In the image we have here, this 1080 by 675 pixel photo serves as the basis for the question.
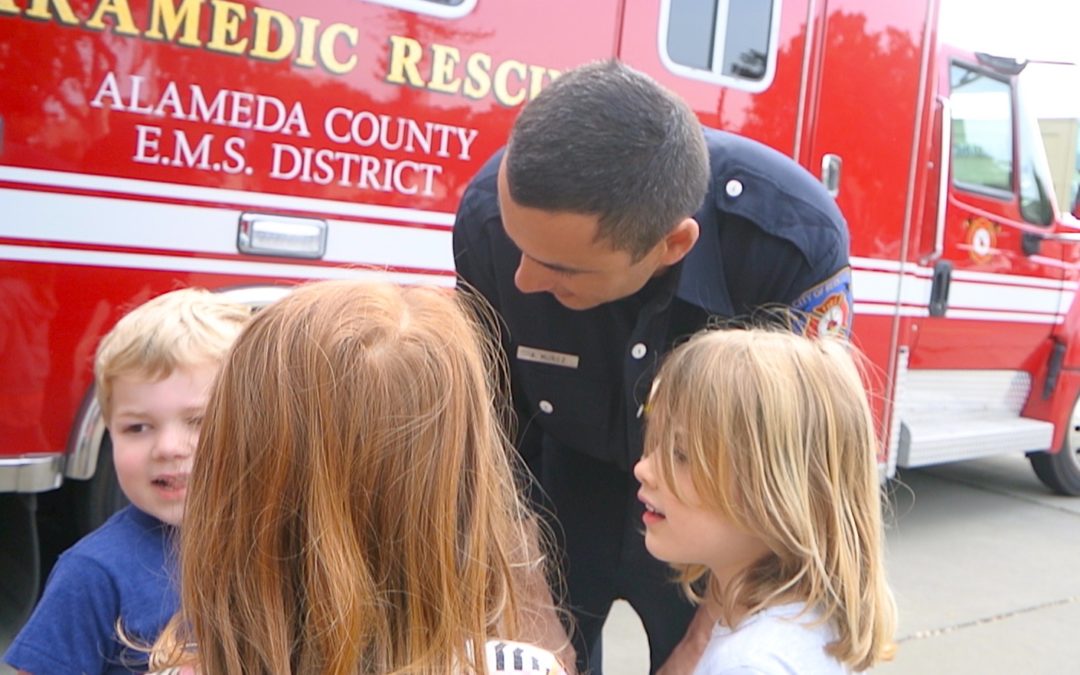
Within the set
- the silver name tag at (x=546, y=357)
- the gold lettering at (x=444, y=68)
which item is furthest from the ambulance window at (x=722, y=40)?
the silver name tag at (x=546, y=357)

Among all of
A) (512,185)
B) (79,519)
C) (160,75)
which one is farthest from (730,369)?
(79,519)

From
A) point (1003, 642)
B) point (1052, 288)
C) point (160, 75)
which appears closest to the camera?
point (160, 75)

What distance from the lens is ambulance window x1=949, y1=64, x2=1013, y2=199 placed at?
528cm

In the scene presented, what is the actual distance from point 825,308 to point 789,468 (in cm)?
44

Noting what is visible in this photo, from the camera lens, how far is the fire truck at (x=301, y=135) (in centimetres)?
277

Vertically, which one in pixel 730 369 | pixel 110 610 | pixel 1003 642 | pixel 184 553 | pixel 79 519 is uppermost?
pixel 730 369

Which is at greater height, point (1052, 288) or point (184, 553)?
point (1052, 288)

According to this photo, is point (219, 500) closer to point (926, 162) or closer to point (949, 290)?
point (926, 162)

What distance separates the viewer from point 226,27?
114 inches

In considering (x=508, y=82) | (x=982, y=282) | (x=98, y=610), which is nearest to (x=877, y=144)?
(x=982, y=282)

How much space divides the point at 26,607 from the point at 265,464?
2456mm

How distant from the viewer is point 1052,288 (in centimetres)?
568

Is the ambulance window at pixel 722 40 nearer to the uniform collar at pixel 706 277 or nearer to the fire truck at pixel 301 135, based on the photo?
the fire truck at pixel 301 135

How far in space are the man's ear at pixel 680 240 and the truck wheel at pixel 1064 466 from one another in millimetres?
4965
